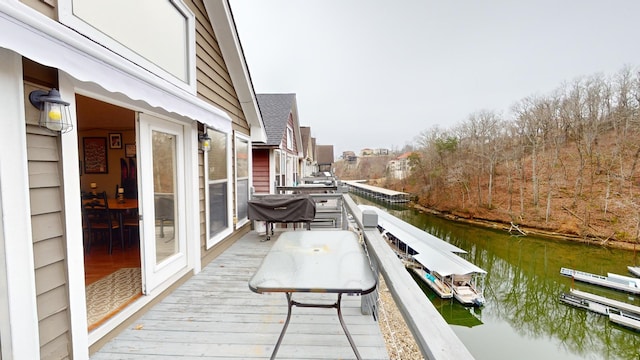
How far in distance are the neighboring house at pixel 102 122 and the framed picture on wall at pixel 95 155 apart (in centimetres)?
54

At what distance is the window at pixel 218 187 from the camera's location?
12.4 ft

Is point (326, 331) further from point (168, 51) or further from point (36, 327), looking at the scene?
point (168, 51)

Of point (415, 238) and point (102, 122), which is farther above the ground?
point (102, 122)

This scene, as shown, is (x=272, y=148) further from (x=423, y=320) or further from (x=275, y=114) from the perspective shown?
(x=423, y=320)

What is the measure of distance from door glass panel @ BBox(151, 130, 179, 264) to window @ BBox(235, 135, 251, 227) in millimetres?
1884

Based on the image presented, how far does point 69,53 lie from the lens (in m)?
1.44

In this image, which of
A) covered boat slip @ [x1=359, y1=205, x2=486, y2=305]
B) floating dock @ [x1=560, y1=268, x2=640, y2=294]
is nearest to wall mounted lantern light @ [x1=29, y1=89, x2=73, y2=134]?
covered boat slip @ [x1=359, y1=205, x2=486, y2=305]

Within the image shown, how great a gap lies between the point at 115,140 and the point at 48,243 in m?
4.48

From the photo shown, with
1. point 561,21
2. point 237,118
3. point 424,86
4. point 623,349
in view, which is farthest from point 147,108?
point 424,86

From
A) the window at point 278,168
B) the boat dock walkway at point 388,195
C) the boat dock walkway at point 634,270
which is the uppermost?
the window at point 278,168

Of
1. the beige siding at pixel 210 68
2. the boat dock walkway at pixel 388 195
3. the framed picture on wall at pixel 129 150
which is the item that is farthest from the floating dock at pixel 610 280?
the boat dock walkway at pixel 388 195

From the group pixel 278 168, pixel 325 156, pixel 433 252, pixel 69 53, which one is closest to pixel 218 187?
pixel 69 53

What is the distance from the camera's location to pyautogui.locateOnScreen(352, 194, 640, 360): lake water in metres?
8.05

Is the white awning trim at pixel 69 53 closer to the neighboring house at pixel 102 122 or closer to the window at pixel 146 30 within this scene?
the neighboring house at pixel 102 122
